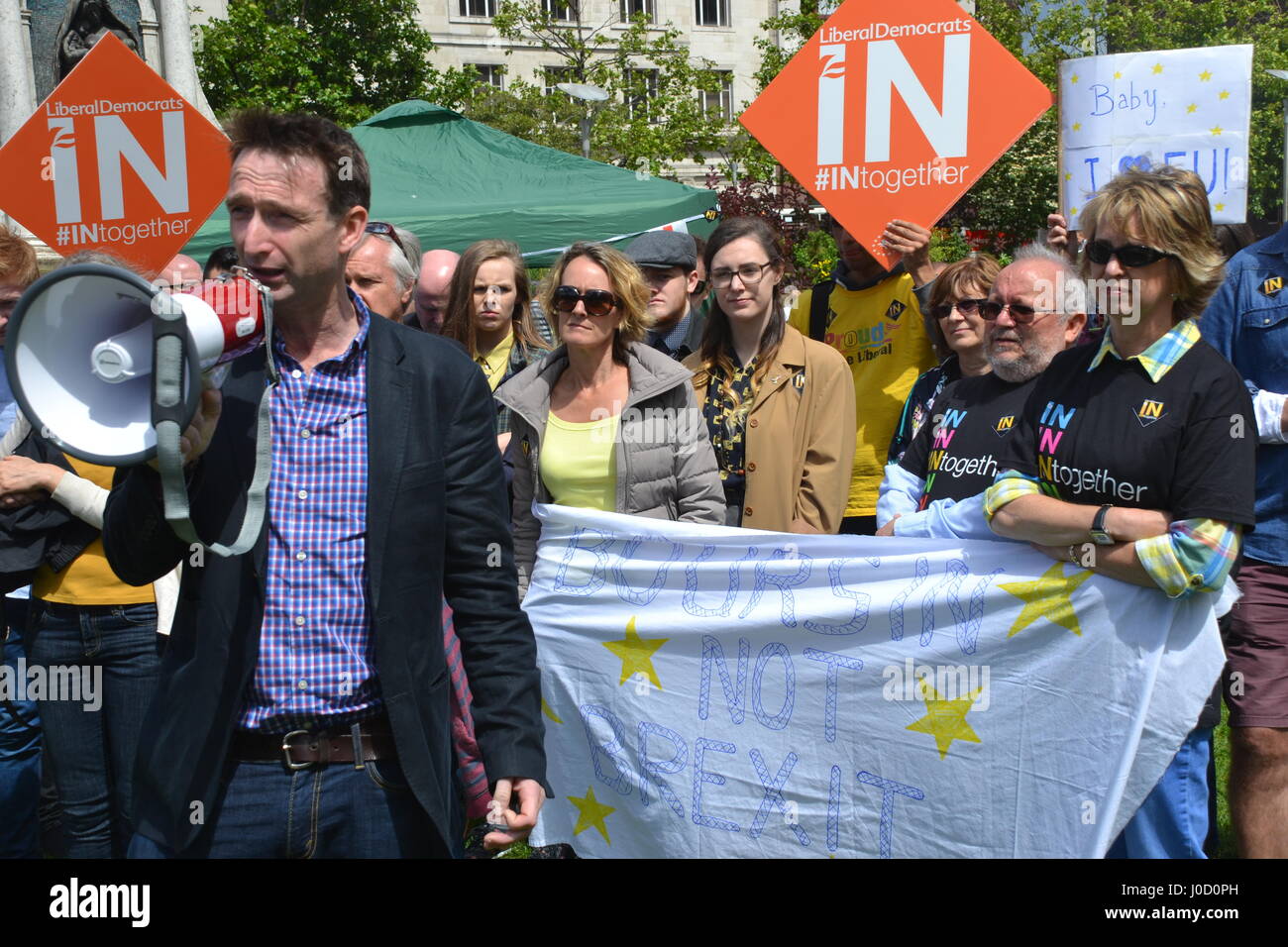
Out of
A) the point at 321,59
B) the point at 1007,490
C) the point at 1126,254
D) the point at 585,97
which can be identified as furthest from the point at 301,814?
the point at 321,59

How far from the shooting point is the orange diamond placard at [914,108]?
4703mm

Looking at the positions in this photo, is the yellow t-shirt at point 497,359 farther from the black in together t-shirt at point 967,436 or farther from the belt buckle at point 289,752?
the belt buckle at point 289,752

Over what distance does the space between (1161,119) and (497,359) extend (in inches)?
116

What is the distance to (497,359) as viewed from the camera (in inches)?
207

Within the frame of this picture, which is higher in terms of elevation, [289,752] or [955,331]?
[955,331]

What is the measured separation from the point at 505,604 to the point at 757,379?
7.21 feet

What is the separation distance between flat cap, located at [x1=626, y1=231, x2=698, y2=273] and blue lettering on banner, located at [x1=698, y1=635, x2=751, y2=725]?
2.36 metres

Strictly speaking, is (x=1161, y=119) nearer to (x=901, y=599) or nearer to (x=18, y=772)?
(x=901, y=599)

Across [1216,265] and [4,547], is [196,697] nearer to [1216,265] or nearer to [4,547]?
[4,547]

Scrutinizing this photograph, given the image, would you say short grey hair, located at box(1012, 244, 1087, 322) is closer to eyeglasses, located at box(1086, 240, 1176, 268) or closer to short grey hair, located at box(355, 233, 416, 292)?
eyeglasses, located at box(1086, 240, 1176, 268)

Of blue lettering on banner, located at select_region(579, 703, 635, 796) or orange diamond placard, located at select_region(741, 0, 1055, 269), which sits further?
orange diamond placard, located at select_region(741, 0, 1055, 269)

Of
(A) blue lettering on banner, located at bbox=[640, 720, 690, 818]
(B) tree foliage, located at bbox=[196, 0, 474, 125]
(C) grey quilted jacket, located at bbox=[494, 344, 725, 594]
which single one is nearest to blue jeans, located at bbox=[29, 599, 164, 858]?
(C) grey quilted jacket, located at bbox=[494, 344, 725, 594]

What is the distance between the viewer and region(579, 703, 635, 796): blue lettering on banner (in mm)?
3865
